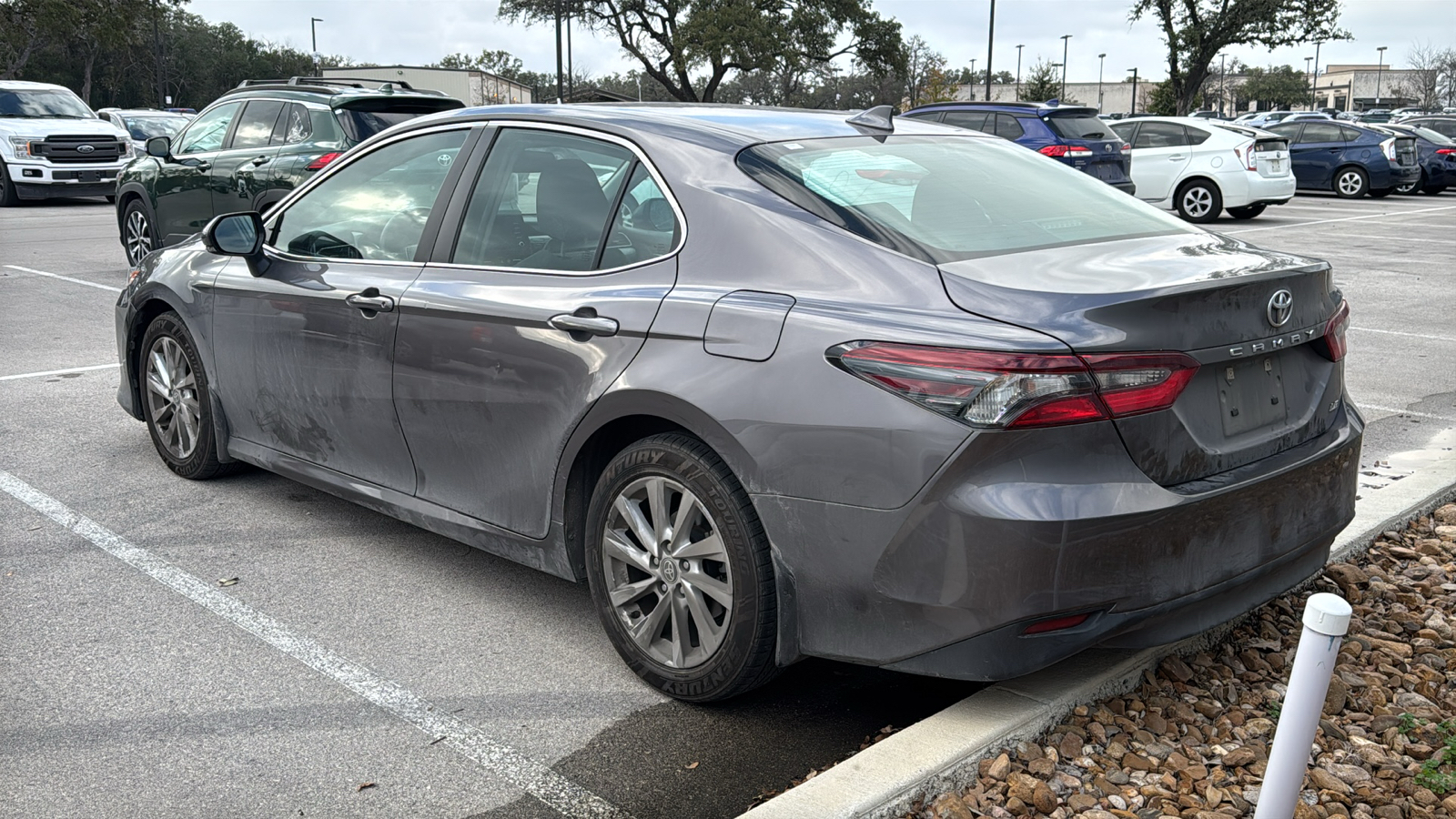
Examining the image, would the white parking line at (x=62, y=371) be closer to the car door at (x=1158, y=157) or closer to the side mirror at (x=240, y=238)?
the side mirror at (x=240, y=238)

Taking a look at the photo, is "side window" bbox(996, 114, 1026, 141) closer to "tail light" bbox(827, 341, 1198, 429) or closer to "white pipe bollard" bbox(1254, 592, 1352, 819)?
"tail light" bbox(827, 341, 1198, 429)

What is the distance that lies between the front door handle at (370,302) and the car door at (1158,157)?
17.6 metres

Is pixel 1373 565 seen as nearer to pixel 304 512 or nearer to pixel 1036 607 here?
pixel 1036 607

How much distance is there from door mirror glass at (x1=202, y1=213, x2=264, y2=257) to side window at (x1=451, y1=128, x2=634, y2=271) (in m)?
1.12

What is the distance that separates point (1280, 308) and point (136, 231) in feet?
39.8

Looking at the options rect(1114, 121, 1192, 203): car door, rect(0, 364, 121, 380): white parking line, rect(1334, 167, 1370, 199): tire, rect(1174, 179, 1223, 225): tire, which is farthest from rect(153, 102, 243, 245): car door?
rect(1334, 167, 1370, 199): tire

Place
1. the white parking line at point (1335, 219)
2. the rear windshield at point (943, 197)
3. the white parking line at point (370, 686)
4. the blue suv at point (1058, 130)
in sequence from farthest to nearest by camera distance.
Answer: the white parking line at point (1335, 219) < the blue suv at point (1058, 130) < the rear windshield at point (943, 197) < the white parking line at point (370, 686)

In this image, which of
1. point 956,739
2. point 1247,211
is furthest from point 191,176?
point 1247,211

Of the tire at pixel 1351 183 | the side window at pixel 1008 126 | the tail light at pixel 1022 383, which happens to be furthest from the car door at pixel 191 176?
the tire at pixel 1351 183

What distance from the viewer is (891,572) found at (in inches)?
114

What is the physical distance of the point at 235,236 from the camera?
4.70 meters

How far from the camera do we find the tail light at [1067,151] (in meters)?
16.5

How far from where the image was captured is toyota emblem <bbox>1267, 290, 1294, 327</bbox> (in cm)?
313

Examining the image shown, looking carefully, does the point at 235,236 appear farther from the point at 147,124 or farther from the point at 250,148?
the point at 147,124
